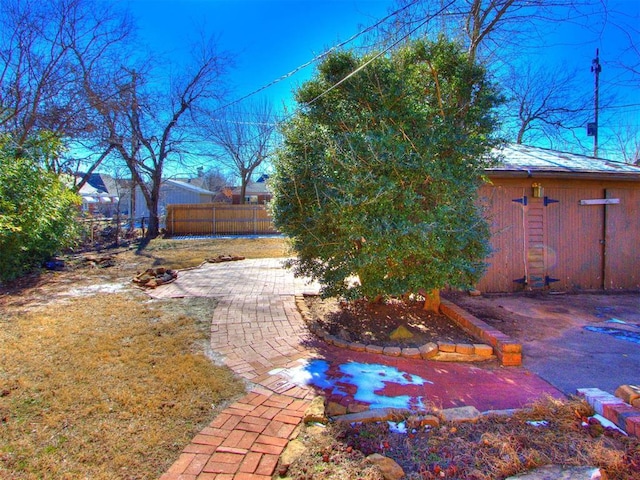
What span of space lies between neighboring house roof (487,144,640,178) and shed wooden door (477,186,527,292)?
1.27ft

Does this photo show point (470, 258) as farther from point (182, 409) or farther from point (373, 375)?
point (182, 409)

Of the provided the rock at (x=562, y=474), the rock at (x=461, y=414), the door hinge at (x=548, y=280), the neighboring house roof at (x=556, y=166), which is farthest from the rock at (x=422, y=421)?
the door hinge at (x=548, y=280)

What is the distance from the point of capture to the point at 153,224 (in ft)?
51.6

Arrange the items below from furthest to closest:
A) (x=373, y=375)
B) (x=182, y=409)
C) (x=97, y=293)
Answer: (x=97, y=293) < (x=373, y=375) < (x=182, y=409)

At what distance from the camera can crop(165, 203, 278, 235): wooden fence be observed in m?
17.3

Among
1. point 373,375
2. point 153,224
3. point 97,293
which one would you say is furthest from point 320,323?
point 153,224

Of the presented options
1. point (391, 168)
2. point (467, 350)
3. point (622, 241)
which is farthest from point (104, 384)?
point (622, 241)

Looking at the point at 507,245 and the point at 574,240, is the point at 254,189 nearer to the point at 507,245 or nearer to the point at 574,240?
the point at 507,245

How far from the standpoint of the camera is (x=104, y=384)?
9.17ft

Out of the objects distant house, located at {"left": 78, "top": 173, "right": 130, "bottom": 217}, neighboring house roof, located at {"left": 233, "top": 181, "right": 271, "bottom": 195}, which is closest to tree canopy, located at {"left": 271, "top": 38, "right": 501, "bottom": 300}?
distant house, located at {"left": 78, "top": 173, "right": 130, "bottom": 217}

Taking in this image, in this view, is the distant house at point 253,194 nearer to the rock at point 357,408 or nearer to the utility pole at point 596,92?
the utility pole at point 596,92

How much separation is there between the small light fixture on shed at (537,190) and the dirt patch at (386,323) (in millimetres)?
3126

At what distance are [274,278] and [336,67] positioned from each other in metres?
4.14

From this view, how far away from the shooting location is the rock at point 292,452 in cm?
196
